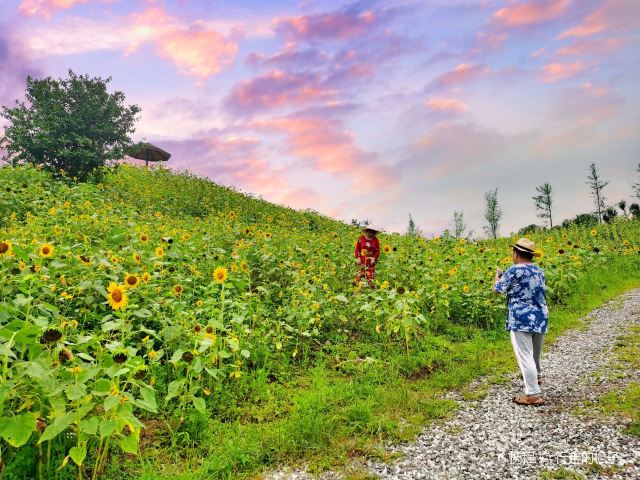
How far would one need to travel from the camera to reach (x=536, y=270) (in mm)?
5984

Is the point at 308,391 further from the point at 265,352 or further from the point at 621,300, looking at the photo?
the point at 621,300

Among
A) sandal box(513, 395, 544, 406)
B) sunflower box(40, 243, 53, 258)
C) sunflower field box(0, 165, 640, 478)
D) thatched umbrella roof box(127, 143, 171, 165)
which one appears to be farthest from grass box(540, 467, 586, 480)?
thatched umbrella roof box(127, 143, 171, 165)

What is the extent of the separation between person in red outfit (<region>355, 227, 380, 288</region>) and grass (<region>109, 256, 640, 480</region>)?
97.5 inches

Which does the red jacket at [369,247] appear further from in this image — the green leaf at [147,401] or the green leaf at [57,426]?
the green leaf at [57,426]

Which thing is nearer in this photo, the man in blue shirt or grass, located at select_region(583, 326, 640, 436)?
grass, located at select_region(583, 326, 640, 436)

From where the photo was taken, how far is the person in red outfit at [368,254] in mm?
10273

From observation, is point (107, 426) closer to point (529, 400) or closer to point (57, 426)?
point (57, 426)

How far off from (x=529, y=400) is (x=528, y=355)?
1.82 ft

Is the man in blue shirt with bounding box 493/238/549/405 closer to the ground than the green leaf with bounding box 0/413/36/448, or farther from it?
farther from it

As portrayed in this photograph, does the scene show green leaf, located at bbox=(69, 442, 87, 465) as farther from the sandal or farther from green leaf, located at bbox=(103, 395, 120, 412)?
the sandal

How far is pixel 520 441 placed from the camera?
4.82m

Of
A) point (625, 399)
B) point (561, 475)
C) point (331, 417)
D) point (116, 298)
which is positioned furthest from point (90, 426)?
point (625, 399)

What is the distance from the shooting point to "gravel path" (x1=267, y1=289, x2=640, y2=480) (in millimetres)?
4270

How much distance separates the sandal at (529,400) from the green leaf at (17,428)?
528cm
